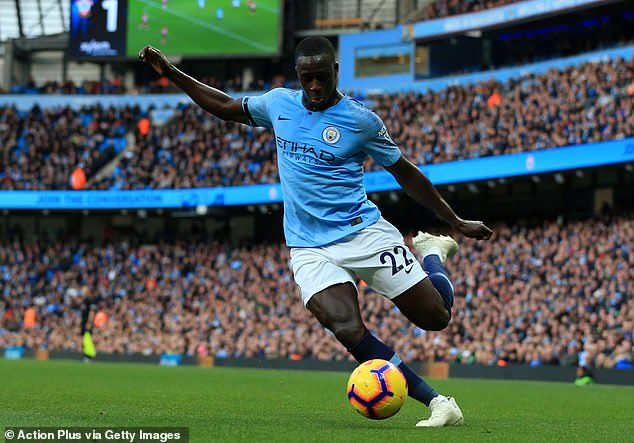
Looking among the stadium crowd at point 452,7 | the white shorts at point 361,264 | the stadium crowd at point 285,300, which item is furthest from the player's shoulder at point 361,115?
the stadium crowd at point 452,7

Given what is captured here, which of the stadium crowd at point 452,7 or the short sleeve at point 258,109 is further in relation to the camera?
the stadium crowd at point 452,7

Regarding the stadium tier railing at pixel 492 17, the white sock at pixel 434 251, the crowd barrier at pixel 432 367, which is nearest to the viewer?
the white sock at pixel 434 251

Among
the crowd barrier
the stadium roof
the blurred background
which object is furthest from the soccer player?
the stadium roof

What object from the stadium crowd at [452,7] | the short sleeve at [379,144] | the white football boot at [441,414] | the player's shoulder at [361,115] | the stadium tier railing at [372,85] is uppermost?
the stadium crowd at [452,7]

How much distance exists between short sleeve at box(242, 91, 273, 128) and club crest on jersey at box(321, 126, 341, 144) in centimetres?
55

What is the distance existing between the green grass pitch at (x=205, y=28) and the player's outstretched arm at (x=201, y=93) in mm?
37726

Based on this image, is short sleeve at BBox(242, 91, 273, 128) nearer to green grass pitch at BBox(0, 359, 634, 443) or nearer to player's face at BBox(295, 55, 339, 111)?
player's face at BBox(295, 55, 339, 111)

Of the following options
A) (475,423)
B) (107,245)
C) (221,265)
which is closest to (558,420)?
(475,423)

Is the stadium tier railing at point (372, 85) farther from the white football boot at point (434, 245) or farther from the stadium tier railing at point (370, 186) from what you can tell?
the white football boot at point (434, 245)

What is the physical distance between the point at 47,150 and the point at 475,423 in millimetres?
38502

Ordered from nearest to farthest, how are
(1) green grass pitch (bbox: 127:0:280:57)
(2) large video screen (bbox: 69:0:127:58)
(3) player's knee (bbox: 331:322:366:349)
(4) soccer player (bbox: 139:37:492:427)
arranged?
(3) player's knee (bbox: 331:322:366:349) → (4) soccer player (bbox: 139:37:492:427) → (1) green grass pitch (bbox: 127:0:280:57) → (2) large video screen (bbox: 69:0:127:58)

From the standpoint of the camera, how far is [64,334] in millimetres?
39156

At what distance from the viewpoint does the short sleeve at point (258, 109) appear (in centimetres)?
816

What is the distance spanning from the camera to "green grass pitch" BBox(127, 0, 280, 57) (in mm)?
45750
